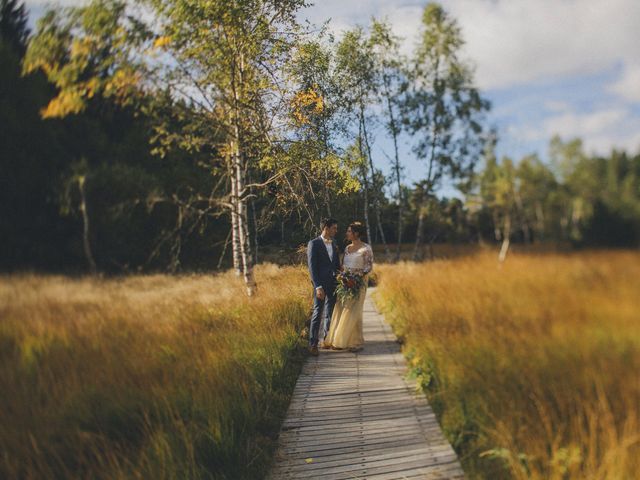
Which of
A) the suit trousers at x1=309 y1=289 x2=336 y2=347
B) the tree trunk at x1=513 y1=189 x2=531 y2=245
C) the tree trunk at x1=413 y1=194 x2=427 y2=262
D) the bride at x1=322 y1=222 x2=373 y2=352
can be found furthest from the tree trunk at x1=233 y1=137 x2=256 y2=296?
the tree trunk at x1=413 y1=194 x2=427 y2=262

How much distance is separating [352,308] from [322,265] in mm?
786

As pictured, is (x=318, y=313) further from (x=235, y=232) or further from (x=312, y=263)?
(x=235, y=232)

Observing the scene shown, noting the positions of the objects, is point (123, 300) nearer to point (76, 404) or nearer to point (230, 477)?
point (76, 404)

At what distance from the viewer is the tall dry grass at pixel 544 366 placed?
1619 mm

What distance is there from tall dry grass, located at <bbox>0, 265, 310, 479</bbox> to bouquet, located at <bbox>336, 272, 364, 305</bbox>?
1577 mm

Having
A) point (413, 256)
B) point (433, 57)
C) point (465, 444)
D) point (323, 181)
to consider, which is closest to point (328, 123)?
point (323, 181)

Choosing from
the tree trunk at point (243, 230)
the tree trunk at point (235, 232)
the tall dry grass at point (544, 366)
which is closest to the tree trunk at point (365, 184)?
the tree trunk at point (243, 230)

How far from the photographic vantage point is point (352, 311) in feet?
19.8

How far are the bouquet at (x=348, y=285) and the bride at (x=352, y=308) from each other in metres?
0.05

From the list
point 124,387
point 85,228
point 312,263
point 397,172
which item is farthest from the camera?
point 397,172

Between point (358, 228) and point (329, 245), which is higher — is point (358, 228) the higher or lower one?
the higher one

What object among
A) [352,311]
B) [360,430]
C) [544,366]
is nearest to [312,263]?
[352,311]

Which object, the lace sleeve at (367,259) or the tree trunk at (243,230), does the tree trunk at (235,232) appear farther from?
the lace sleeve at (367,259)

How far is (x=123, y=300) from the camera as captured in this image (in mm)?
3176
